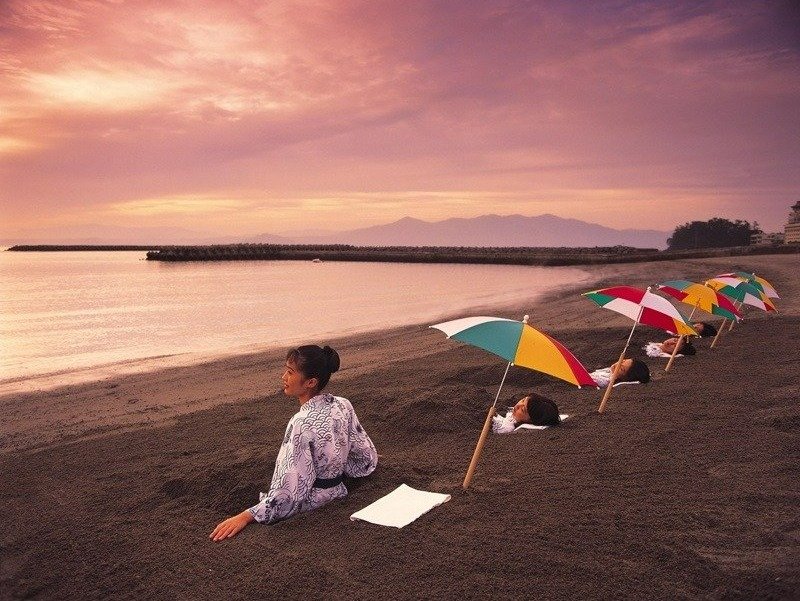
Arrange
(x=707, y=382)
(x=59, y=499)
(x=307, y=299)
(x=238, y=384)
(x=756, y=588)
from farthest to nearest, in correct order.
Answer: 1. (x=307, y=299)
2. (x=238, y=384)
3. (x=707, y=382)
4. (x=59, y=499)
5. (x=756, y=588)

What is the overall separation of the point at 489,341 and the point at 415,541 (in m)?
2.00

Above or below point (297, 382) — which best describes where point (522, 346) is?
above

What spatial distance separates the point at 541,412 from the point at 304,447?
4.11 m

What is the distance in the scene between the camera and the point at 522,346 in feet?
18.9

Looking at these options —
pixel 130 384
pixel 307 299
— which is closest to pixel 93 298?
pixel 307 299

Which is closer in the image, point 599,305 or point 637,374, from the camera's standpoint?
point 599,305

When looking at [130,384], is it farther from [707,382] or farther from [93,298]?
[93,298]

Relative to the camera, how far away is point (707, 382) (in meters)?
10.8

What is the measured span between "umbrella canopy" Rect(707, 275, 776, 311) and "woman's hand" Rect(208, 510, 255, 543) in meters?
12.4

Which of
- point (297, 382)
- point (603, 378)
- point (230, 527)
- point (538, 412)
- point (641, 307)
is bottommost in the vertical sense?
point (230, 527)

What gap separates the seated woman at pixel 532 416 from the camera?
27.8 ft

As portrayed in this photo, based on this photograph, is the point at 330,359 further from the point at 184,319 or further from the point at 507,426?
the point at 184,319

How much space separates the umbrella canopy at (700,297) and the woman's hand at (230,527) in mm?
9060

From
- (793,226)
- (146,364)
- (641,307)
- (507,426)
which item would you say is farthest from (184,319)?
(793,226)
